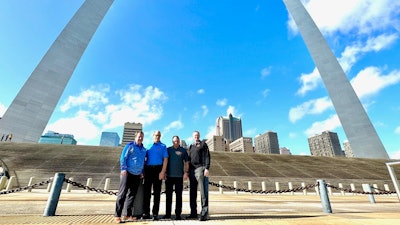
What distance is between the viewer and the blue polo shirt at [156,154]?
4086 mm

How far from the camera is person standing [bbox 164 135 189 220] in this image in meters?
4.01

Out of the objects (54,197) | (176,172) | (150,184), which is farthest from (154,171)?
(54,197)

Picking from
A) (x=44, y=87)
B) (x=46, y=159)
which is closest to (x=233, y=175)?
(x=46, y=159)

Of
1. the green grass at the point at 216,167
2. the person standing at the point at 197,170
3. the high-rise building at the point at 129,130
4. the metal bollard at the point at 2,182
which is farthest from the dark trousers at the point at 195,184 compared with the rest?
the high-rise building at the point at 129,130

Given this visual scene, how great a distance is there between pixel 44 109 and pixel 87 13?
13.9 metres

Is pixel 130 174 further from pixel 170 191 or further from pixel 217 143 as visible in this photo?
pixel 217 143

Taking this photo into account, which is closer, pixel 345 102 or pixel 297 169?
pixel 297 169

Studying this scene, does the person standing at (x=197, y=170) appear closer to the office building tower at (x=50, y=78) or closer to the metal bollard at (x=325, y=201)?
the metal bollard at (x=325, y=201)

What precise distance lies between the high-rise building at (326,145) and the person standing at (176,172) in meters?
199

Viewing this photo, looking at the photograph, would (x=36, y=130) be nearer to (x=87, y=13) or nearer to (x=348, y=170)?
(x=87, y=13)

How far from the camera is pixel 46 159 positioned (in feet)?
46.1

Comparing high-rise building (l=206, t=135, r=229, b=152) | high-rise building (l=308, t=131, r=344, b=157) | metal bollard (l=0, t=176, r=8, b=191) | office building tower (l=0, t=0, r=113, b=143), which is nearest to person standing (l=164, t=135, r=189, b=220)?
metal bollard (l=0, t=176, r=8, b=191)

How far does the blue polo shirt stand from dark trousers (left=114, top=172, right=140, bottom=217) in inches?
14.6

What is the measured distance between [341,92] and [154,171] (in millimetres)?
29122
